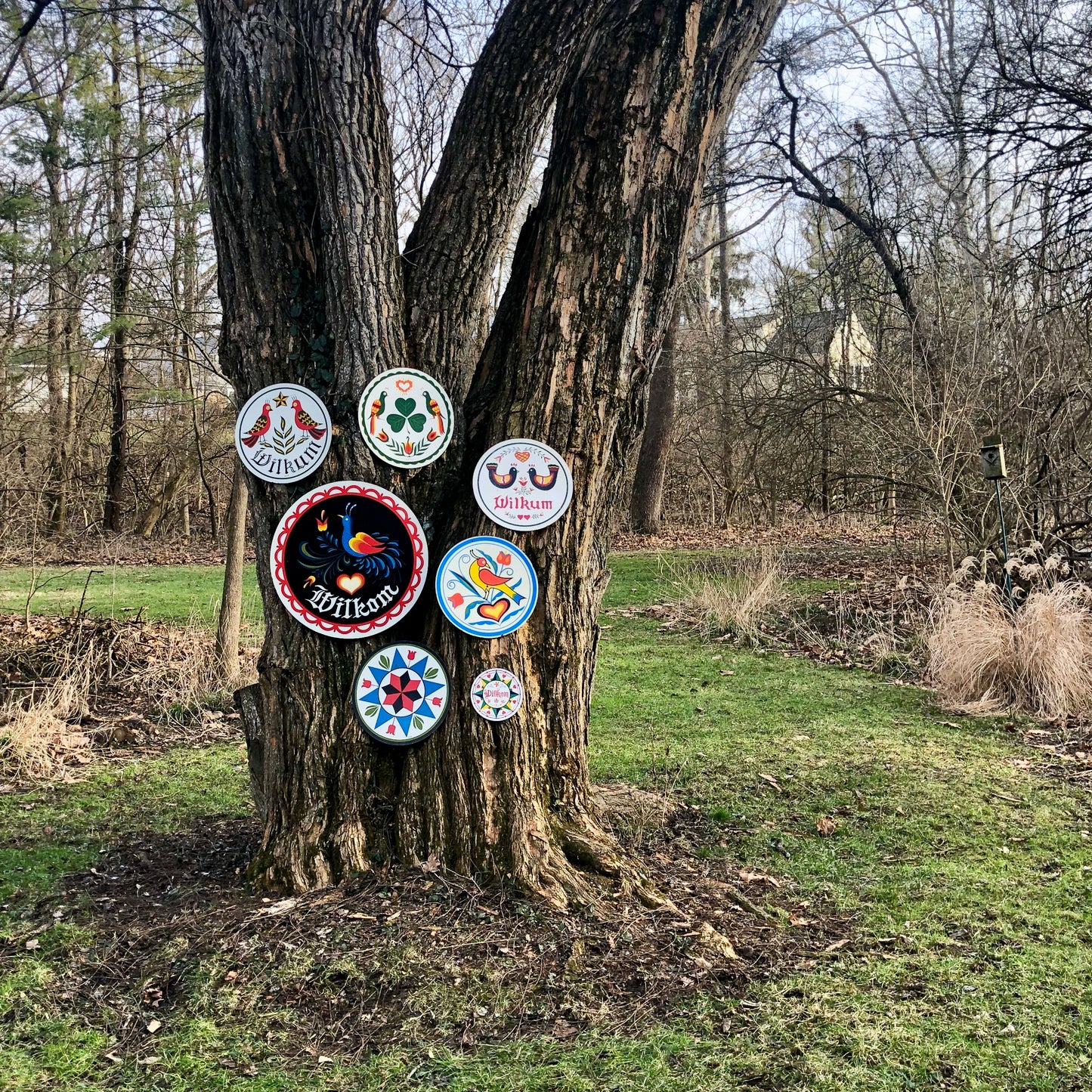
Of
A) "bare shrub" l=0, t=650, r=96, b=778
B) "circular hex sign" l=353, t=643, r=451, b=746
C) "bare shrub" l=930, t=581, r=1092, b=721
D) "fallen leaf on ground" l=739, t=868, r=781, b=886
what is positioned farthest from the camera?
"bare shrub" l=930, t=581, r=1092, b=721

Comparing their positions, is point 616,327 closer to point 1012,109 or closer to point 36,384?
point 1012,109

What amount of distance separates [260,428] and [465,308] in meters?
0.86

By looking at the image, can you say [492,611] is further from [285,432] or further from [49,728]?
[49,728]

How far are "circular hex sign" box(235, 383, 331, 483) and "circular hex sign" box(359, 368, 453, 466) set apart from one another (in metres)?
0.16

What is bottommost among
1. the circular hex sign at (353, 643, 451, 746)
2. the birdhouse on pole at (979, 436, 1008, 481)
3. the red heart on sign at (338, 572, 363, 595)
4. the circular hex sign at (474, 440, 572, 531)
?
the circular hex sign at (353, 643, 451, 746)

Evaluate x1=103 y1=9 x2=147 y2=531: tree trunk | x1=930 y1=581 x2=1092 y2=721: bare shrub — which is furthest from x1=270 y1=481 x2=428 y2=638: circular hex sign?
x1=930 y1=581 x2=1092 y2=721: bare shrub

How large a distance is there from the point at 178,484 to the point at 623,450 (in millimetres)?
17349

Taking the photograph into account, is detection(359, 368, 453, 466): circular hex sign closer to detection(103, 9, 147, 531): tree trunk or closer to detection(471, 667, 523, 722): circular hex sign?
detection(471, 667, 523, 722): circular hex sign

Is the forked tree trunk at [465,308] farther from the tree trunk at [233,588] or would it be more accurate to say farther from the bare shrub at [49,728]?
the tree trunk at [233,588]

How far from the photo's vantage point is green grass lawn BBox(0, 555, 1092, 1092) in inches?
104

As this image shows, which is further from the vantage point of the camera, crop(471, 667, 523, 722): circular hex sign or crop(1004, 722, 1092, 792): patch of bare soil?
crop(1004, 722, 1092, 792): patch of bare soil

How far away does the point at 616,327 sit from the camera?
11.4 feet

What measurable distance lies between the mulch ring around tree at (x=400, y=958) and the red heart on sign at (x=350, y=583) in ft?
3.30

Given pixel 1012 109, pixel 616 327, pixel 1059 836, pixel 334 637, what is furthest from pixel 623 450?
pixel 1012 109
